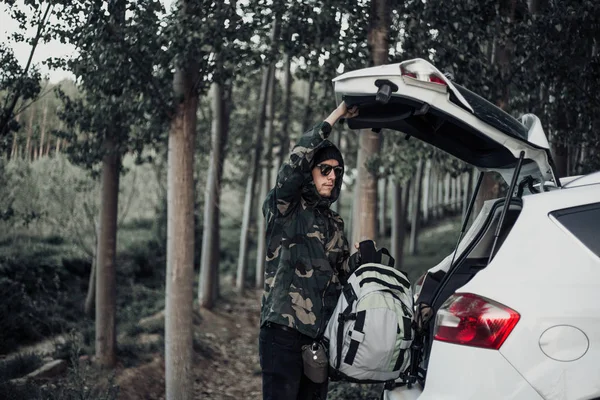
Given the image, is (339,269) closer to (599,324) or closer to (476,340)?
(476,340)

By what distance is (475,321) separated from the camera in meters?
3.33

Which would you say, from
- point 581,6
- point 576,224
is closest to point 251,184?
point 581,6

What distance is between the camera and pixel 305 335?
13.8ft

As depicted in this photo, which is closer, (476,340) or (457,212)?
(476,340)

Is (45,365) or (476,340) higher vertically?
(476,340)

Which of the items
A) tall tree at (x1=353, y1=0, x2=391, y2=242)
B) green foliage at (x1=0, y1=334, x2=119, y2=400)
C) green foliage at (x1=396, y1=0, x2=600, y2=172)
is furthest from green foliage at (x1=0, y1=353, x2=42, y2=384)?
green foliage at (x1=396, y1=0, x2=600, y2=172)

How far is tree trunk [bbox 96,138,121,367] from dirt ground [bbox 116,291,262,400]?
463mm

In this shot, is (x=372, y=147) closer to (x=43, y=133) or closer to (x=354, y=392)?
(x=354, y=392)

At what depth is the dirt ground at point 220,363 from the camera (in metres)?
9.39

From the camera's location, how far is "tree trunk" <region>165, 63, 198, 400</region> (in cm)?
766

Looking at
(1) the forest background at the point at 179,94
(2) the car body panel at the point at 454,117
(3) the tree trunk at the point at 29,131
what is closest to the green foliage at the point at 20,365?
(1) the forest background at the point at 179,94

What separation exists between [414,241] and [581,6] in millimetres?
19645

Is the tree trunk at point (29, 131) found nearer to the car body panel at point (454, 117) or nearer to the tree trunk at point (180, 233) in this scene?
the tree trunk at point (180, 233)

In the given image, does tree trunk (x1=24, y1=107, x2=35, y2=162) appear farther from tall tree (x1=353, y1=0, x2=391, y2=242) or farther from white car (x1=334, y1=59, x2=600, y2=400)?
white car (x1=334, y1=59, x2=600, y2=400)
